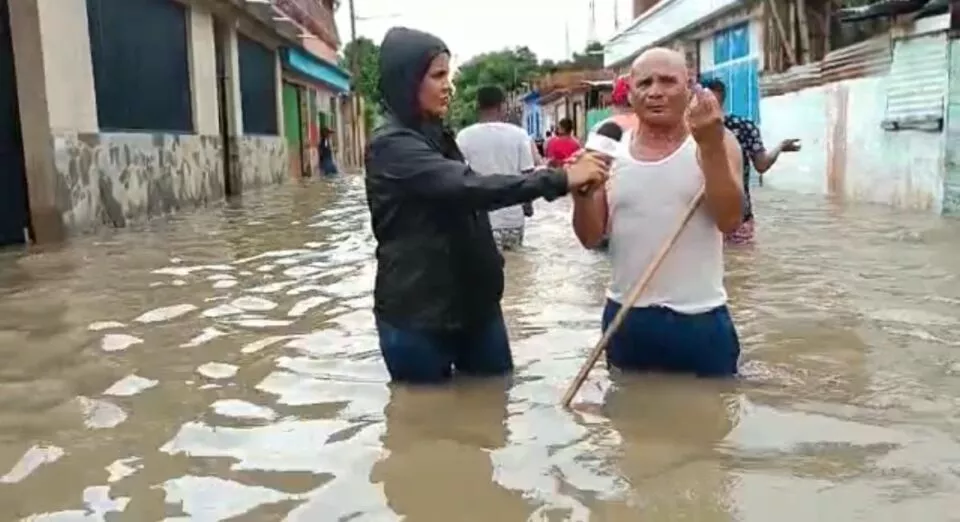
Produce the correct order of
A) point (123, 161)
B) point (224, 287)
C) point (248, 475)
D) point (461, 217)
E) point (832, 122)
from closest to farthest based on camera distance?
point (248, 475)
point (461, 217)
point (224, 287)
point (123, 161)
point (832, 122)

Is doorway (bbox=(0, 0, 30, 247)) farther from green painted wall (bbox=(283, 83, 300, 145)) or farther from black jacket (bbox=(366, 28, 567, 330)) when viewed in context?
green painted wall (bbox=(283, 83, 300, 145))

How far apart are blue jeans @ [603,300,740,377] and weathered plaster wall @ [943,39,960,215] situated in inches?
345

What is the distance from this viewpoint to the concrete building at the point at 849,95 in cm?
1229

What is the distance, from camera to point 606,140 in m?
4.05

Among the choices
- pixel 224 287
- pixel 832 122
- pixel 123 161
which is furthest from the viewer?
pixel 832 122

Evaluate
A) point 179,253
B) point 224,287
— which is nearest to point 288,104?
point 179,253

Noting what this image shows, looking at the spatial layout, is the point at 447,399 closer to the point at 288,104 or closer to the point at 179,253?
the point at 179,253

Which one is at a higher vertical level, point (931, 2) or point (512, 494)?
point (931, 2)

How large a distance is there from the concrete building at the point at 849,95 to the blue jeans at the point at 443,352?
9246mm

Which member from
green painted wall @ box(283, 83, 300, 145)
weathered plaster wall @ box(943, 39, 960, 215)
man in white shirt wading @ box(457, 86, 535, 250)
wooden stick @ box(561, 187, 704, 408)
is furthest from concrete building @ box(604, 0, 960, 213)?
green painted wall @ box(283, 83, 300, 145)

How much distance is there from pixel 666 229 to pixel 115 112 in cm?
1145

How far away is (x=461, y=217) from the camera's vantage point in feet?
12.8

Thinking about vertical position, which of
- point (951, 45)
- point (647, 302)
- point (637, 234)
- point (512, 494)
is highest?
point (951, 45)

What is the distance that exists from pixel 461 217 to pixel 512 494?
1.07 m
